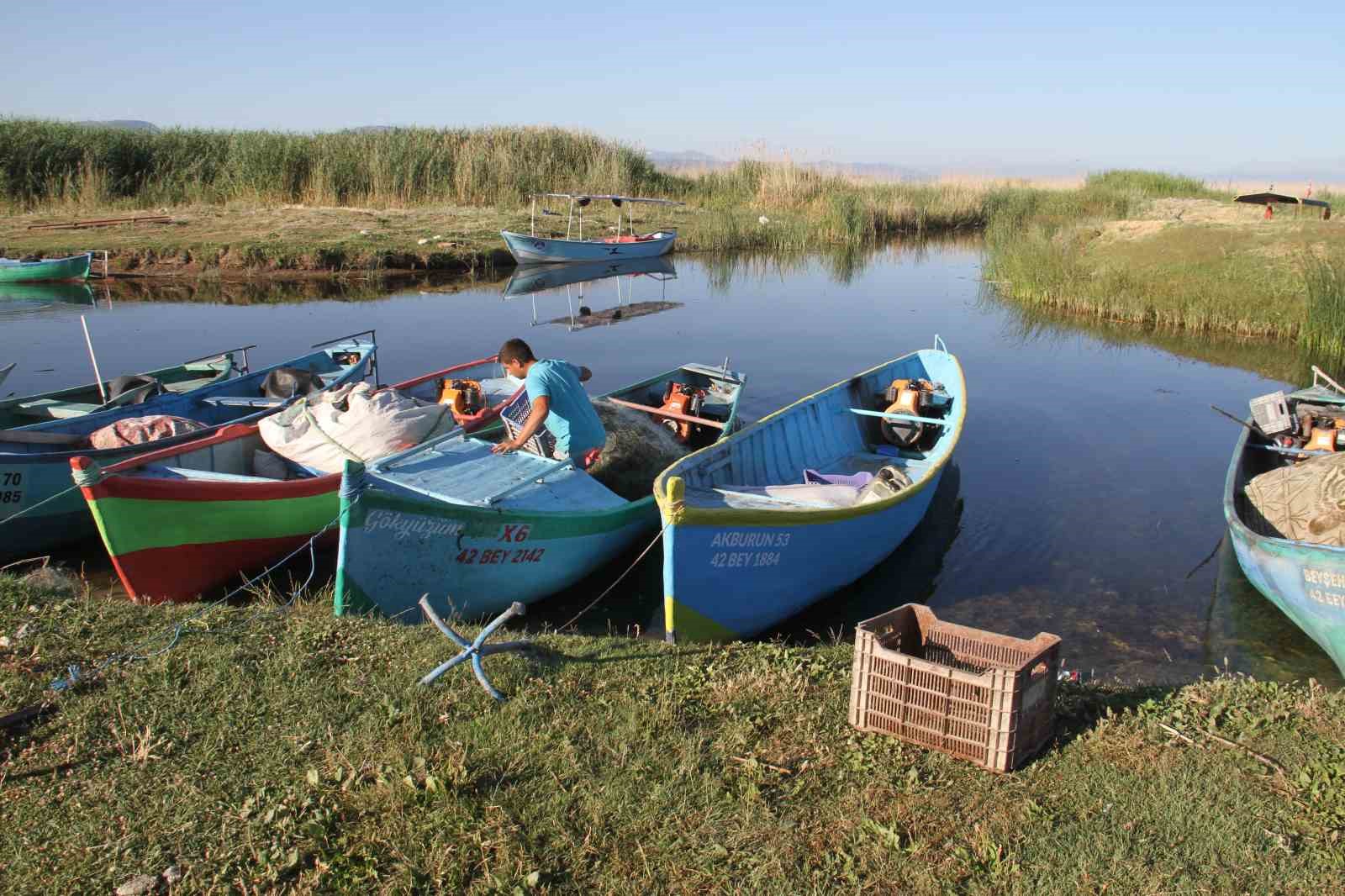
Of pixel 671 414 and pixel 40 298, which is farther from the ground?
pixel 40 298

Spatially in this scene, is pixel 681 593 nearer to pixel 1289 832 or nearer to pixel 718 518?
pixel 718 518

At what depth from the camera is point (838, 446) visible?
10844 mm

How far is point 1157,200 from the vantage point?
126 feet

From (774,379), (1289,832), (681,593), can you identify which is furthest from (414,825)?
(774,379)

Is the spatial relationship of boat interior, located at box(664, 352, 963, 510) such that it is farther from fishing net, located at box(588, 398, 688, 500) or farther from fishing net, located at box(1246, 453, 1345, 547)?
fishing net, located at box(1246, 453, 1345, 547)

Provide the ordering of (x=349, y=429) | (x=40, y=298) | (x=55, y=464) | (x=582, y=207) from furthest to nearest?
(x=582, y=207)
(x=40, y=298)
(x=349, y=429)
(x=55, y=464)

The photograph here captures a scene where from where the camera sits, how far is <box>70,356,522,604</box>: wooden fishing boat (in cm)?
715

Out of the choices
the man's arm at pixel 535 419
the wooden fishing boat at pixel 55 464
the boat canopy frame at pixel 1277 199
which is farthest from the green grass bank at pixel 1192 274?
the wooden fishing boat at pixel 55 464

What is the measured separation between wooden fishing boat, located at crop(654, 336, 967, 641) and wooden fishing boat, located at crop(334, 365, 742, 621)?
933 millimetres

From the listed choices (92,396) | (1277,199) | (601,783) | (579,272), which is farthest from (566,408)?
(1277,199)

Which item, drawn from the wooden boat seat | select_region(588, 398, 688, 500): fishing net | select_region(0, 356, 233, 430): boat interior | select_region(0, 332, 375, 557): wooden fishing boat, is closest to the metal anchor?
select_region(588, 398, 688, 500): fishing net

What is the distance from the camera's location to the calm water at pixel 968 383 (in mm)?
8633

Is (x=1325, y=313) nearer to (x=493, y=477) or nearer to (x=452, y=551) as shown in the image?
(x=493, y=477)

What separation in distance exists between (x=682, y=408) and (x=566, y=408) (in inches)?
112
